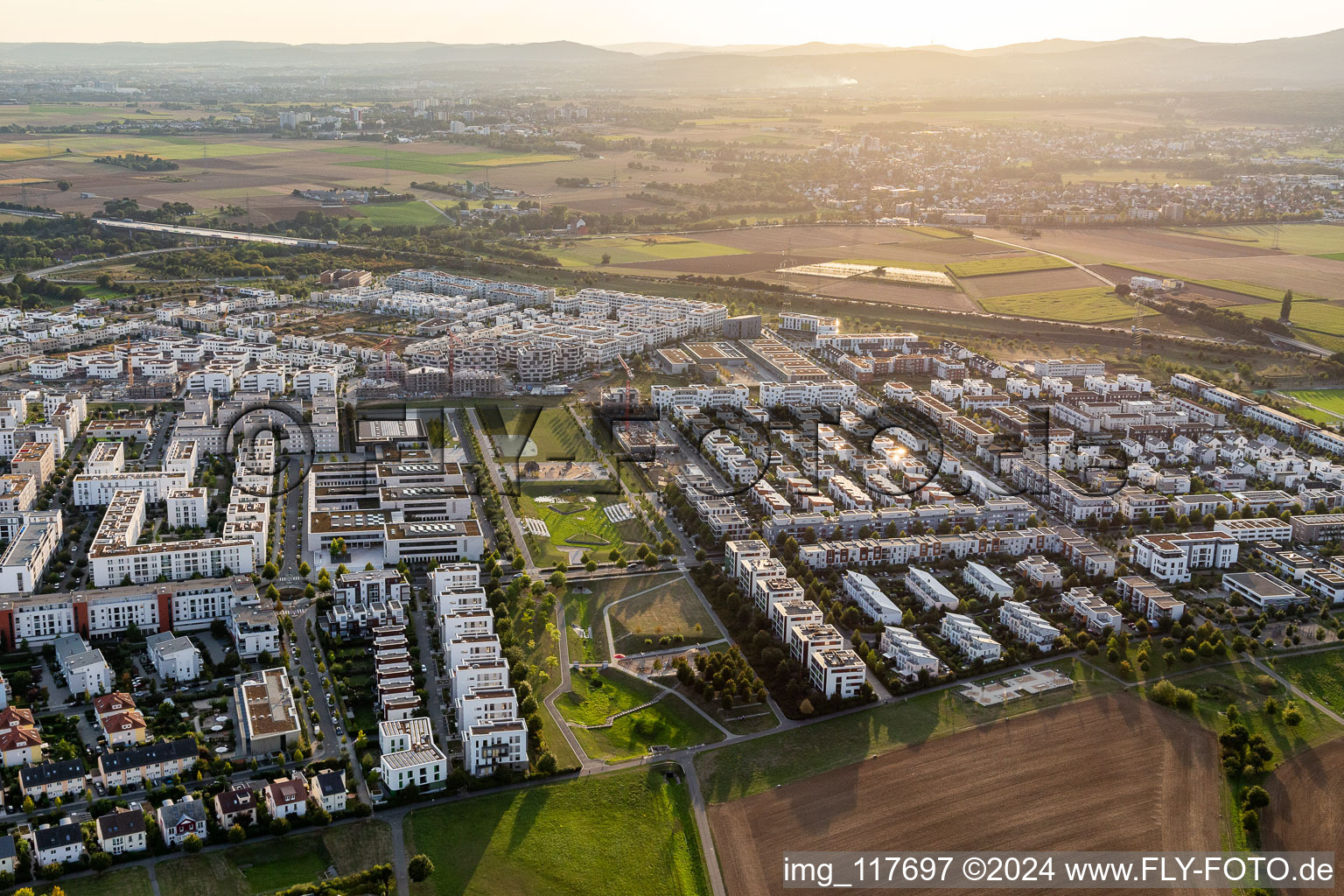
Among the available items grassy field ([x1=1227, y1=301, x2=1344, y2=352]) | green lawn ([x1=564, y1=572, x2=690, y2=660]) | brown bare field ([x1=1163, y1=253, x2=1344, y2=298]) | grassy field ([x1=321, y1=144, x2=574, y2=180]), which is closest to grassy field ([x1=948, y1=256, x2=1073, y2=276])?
brown bare field ([x1=1163, y1=253, x2=1344, y2=298])

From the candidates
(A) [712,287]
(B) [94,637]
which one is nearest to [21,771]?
(B) [94,637]

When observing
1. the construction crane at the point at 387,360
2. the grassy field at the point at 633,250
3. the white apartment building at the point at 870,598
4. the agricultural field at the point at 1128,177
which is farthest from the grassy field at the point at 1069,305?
the agricultural field at the point at 1128,177

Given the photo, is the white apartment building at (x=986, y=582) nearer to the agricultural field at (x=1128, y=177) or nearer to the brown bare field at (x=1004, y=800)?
the brown bare field at (x=1004, y=800)

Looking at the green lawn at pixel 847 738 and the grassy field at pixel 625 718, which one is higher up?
the green lawn at pixel 847 738

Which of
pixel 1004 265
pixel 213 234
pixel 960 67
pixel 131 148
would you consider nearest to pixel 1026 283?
pixel 1004 265

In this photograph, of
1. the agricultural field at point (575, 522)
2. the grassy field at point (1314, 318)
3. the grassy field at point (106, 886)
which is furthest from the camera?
the grassy field at point (1314, 318)

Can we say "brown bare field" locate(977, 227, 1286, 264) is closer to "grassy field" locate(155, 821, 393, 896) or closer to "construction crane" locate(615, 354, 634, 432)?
"construction crane" locate(615, 354, 634, 432)
